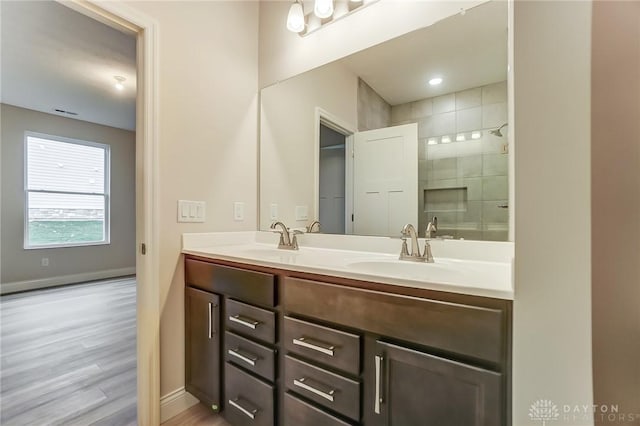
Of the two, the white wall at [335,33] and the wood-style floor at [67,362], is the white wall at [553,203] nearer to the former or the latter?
the white wall at [335,33]

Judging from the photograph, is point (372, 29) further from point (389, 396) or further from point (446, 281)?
point (389, 396)

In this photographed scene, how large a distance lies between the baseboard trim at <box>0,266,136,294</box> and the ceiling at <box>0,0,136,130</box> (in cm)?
242

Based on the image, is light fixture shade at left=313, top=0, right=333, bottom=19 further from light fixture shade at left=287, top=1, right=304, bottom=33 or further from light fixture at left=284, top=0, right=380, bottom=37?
light fixture shade at left=287, top=1, right=304, bottom=33

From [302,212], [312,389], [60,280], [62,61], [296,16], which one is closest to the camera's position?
[312,389]

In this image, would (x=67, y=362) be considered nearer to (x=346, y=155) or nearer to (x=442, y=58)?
(x=346, y=155)

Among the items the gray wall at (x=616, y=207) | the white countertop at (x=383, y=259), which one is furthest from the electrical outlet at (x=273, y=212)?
the gray wall at (x=616, y=207)

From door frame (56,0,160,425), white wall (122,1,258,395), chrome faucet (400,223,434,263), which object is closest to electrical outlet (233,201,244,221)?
white wall (122,1,258,395)

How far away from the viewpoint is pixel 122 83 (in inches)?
129

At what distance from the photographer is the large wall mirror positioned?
1.23 meters

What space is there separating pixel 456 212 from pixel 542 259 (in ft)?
2.37

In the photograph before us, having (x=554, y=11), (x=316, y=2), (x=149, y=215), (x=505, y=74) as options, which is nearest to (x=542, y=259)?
(x=554, y=11)

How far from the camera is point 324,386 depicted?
99 centimetres

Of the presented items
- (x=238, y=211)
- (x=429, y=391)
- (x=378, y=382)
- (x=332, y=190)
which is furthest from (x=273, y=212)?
(x=429, y=391)

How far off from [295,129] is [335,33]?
1.99ft
